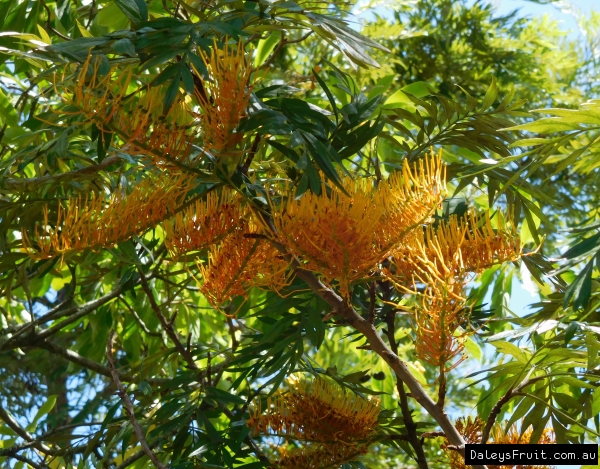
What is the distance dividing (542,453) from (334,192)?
0.38 m

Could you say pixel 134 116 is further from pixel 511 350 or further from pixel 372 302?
pixel 511 350

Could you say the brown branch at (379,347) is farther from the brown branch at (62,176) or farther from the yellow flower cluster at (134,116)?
the brown branch at (62,176)

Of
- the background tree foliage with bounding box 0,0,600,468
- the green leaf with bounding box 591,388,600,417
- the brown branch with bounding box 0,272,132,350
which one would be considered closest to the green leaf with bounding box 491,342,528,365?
the background tree foliage with bounding box 0,0,600,468

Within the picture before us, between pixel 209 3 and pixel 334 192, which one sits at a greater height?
pixel 209 3

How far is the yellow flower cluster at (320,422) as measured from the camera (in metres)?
0.74

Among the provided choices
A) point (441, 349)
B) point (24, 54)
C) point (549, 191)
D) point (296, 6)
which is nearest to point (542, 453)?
point (441, 349)

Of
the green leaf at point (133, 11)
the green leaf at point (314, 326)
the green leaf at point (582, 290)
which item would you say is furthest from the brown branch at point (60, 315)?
the green leaf at point (582, 290)

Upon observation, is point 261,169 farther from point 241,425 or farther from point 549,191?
point 549,191

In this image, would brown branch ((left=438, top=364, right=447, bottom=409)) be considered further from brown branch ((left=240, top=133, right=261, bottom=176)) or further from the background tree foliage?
brown branch ((left=240, top=133, right=261, bottom=176))

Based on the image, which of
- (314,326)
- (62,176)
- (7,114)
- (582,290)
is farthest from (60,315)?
(582,290)

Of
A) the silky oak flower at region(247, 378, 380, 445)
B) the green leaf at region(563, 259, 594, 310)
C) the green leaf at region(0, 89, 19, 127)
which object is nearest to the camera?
the green leaf at region(563, 259, 594, 310)

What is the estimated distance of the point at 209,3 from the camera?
85 centimetres

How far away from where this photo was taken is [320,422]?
0.75m

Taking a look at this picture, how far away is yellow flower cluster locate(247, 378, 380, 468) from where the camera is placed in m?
0.74
